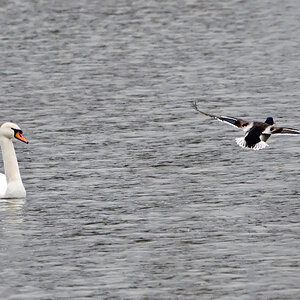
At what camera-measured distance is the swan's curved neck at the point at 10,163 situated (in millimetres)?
18986

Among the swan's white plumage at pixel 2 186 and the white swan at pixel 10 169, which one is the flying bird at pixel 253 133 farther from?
the swan's white plumage at pixel 2 186

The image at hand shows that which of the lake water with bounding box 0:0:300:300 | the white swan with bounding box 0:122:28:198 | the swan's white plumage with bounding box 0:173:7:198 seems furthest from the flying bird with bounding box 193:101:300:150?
the swan's white plumage with bounding box 0:173:7:198

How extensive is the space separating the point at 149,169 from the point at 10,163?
230 centimetres

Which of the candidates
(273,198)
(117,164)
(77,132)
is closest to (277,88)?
(77,132)

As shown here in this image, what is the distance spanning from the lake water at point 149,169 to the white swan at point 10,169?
273 mm

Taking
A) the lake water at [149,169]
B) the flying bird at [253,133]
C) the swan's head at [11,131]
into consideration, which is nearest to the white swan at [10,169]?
the swan's head at [11,131]

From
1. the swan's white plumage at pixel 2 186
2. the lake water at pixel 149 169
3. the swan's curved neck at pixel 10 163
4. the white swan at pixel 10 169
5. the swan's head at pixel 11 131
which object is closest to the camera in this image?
the lake water at pixel 149 169

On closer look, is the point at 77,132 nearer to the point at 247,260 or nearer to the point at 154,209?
the point at 154,209

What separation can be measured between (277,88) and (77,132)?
6.51 metres

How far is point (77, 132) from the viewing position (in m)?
24.1

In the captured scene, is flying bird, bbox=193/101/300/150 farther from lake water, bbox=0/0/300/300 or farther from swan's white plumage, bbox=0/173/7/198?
swan's white plumage, bbox=0/173/7/198

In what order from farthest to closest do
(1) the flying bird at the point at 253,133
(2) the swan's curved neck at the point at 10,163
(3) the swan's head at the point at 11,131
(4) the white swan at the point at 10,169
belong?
1. (3) the swan's head at the point at 11,131
2. (2) the swan's curved neck at the point at 10,163
3. (4) the white swan at the point at 10,169
4. (1) the flying bird at the point at 253,133

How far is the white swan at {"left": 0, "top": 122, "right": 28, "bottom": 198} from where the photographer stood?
1866 centimetres

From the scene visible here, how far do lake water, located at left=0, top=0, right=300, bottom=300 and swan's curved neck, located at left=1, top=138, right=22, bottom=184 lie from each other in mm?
344
